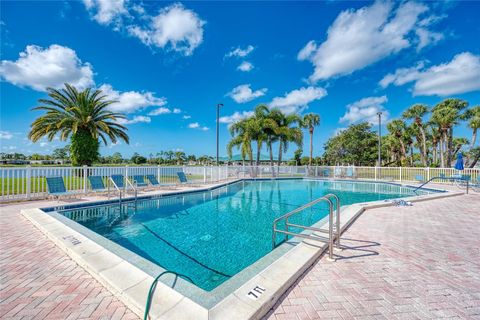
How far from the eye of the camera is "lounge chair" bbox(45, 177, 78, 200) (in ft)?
23.5

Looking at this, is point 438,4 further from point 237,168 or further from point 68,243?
point 68,243

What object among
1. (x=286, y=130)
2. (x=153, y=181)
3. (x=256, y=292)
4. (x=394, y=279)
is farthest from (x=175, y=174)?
(x=286, y=130)

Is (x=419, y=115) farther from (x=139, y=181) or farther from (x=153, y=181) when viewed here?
(x=139, y=181)

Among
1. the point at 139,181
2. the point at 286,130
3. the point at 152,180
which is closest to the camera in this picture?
the point at 139,181

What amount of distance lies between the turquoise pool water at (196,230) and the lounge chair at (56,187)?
1.05m

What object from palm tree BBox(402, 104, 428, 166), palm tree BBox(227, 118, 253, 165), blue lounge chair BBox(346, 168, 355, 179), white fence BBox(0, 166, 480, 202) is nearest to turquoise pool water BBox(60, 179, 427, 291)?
white fence BBox(0, 166, 480, 202)

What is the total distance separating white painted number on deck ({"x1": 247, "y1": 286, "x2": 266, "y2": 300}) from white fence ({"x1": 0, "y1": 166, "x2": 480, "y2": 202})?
29.1 ft

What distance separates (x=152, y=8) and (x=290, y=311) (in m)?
15.0

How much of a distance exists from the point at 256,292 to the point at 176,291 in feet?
2.80

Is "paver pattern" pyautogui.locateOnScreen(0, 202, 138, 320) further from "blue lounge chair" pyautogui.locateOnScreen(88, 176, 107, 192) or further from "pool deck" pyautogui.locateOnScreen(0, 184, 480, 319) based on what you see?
"blue lounge chair" pyautogui.locateOnScreen(88, 176, 107, 192)

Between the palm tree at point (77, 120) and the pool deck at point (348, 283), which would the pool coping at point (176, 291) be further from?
the palm tree at point (77, 120)

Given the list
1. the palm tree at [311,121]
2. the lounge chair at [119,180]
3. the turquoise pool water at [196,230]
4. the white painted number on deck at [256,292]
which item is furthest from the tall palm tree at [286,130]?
the white painted number on deck at [256,292]

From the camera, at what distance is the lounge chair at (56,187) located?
7.17 m

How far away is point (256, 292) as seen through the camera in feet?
7.22
